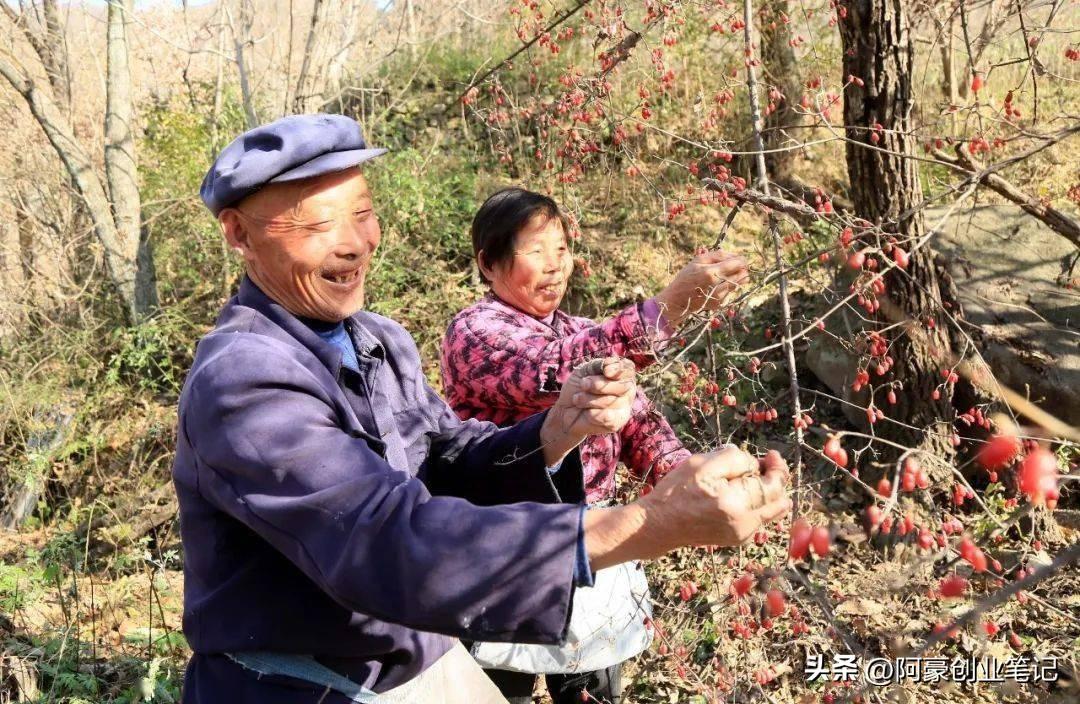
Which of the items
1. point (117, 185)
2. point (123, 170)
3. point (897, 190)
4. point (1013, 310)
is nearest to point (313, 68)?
point (123, 170)

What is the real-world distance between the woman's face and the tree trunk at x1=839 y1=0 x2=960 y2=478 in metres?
1.29

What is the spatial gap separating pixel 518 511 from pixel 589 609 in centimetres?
132

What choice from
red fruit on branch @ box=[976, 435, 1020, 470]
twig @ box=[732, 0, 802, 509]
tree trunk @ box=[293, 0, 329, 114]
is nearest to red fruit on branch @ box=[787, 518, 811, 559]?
red fruit on branch @ box=[976, 435, 1020, 470]

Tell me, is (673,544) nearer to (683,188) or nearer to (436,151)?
(683,188)

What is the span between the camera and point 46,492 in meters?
6.36

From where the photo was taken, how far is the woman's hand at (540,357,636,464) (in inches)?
77.5

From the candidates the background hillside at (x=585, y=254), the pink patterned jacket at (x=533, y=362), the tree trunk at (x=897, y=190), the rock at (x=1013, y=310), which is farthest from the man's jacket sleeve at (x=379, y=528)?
the rock at (x=1013, y=310)

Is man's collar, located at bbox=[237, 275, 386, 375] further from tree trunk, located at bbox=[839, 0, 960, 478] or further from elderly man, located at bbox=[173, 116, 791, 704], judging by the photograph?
tree trunk, located at bbox=[839, 0, 960, 478]

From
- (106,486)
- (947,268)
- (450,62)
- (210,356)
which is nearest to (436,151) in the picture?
(450,62)

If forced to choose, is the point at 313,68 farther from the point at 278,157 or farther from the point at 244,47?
the point at 278,157

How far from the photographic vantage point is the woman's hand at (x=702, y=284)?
264cm

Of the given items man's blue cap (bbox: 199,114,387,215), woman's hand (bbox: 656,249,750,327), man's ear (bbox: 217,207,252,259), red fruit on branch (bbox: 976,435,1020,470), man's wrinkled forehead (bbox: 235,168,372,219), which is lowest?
red fruit on branch (bbox: 976,435,1020,470)

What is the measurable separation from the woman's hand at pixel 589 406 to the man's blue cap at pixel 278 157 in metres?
0.68

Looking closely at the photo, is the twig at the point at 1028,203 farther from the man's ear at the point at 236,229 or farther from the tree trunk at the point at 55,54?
the tree trunk at the point at 55,54
